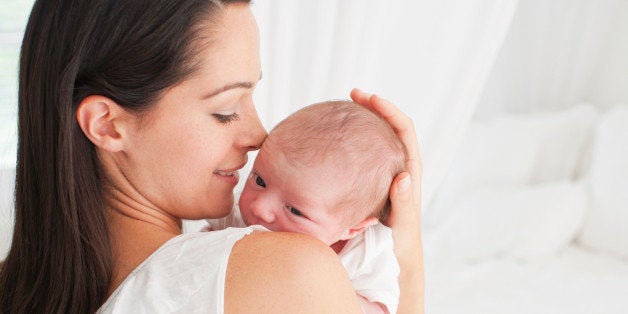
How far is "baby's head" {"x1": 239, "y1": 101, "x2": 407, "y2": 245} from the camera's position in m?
1.30

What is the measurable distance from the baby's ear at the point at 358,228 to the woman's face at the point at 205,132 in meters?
0.23

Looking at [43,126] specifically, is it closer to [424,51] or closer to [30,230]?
[30,230]

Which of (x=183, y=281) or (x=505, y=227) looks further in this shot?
(x=505, y=227)

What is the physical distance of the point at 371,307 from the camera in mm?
1290

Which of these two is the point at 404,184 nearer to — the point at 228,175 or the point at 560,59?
the point at 228,175

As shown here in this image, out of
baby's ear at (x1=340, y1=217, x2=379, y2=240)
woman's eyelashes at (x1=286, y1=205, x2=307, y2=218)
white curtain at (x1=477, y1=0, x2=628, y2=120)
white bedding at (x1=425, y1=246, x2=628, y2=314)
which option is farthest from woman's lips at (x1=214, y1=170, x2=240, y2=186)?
white curtain at (x1=477, y1=0, x2=628, y2=120)

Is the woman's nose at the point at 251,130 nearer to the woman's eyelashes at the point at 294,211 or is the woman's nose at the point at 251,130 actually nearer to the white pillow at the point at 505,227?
the woman's eyelashes at the point at 294,211

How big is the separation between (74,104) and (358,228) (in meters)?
0.54

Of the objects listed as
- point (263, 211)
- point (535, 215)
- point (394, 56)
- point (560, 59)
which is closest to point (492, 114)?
point (560, 59)

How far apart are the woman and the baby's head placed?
6cm

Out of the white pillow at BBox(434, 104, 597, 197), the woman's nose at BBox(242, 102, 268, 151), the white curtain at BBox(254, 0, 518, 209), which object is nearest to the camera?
the woman's nose at BBox(242, 102, 268, 151)

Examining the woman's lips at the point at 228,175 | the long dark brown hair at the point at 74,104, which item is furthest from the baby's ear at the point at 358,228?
the long dark brown hair at the point at 74,104

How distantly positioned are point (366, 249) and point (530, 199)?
6.12 ft

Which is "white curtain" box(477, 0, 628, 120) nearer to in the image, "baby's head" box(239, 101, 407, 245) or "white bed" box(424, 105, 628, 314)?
"white bed" box(424, 105, 628, 314)
